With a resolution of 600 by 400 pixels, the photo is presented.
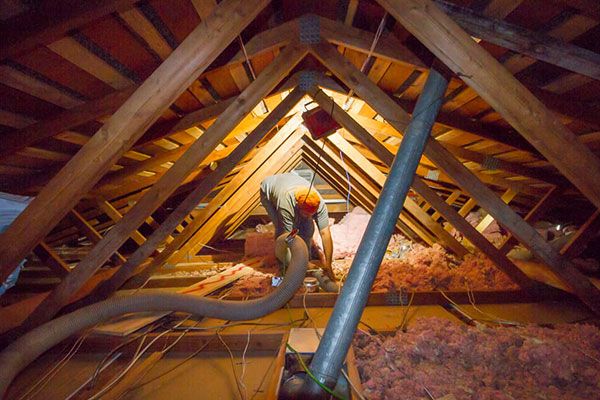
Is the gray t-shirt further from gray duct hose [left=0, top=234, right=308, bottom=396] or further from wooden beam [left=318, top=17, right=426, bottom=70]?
wooden beam [left=318, top=17, right=426, bottom=70]

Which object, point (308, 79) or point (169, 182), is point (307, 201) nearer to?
point (308, 79)

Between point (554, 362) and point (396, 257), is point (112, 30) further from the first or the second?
point (396, 257)

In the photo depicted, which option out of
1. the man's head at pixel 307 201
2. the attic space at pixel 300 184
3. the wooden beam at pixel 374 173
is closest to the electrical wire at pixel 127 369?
the attic space at pixel 300 184

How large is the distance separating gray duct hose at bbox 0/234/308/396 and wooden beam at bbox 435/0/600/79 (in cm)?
221

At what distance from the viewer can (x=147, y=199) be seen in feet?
7.11

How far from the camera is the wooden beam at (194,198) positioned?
8.64 ft

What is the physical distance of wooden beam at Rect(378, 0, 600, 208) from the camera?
120cm

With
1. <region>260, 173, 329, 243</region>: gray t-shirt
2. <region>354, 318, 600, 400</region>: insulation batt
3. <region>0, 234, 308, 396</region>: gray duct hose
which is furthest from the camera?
<region>260, 173, 329, 243</region>: gray t-shirt

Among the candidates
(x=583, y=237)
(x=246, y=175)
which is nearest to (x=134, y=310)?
(x=246, y=175)

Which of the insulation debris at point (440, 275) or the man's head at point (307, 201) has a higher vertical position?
the man's head at point (307, 201)

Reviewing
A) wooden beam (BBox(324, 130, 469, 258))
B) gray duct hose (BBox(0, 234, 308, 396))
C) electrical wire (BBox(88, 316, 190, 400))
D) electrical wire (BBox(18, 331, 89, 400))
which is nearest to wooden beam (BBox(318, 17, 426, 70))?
wooden beam (BBox(324, 130, 469, 258))

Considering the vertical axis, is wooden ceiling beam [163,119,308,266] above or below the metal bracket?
below

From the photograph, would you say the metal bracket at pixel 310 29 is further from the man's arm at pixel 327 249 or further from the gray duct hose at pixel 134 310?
the man's arm at pixel 327 249

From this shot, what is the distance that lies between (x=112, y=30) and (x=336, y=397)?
2087 millimetres
